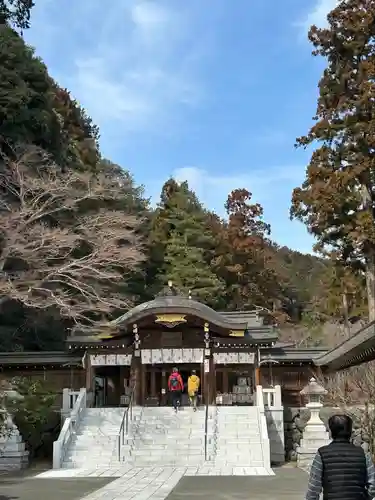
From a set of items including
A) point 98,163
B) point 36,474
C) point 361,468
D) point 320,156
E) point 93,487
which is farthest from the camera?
point 98,163

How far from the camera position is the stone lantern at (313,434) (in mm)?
15023

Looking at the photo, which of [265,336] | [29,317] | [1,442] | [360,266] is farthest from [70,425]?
[360,266]

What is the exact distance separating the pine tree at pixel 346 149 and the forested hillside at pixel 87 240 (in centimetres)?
245

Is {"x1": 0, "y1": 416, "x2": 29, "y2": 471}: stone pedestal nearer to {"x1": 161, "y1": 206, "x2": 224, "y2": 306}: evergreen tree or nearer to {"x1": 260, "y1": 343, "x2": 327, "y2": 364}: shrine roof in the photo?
{"x1": 260, "y1": 343, "x2": 327, "y2": 364}: shrine roof

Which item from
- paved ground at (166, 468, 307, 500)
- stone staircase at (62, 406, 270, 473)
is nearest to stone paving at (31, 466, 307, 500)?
paved ground at (166, 468, 307, 500)

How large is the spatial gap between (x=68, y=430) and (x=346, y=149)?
13.0m

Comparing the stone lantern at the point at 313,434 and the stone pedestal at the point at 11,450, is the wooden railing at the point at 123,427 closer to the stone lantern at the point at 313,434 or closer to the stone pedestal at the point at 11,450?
the stone pedestal at the point at 11,450

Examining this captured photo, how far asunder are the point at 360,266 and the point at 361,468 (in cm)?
1775

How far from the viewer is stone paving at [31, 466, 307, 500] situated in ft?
32.6

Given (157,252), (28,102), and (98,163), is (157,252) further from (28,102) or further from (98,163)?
(28,102)

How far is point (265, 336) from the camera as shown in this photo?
756 inches

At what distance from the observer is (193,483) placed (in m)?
11.5

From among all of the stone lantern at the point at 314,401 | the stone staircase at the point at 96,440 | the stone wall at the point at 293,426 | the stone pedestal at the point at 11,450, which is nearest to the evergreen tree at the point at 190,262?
the stone wall at the point at 293,426

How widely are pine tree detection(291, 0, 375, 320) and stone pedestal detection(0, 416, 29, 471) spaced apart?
1164cm
